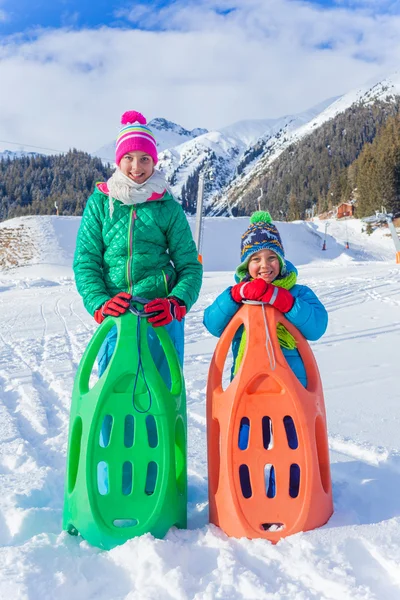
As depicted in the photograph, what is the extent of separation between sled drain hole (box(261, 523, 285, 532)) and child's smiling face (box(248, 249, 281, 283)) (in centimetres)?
115

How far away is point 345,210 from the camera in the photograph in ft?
213

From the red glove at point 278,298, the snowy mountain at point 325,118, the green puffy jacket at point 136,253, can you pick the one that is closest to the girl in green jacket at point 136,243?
the green puffy jacket at point 136,253

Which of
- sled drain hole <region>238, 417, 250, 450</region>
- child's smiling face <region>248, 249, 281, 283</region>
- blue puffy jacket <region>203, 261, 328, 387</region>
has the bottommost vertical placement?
sled drain hole <region>238, 417, 250, 450</region>

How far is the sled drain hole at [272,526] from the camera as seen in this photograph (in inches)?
78.1

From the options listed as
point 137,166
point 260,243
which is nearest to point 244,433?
point 260,243

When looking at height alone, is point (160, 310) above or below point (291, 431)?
above

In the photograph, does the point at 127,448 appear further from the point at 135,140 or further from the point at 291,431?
the point at 135,140

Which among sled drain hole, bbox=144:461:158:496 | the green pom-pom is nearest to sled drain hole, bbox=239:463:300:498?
sled drain hole, bbox=144:461:158:496

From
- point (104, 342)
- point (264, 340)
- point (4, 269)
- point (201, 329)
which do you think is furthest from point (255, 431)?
point (4, 269)

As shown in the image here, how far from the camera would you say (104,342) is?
7.77ft

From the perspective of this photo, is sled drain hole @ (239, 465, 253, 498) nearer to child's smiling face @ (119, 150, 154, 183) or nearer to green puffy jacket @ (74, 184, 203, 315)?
green puffy jacket @ (74, 184, 203, 315)

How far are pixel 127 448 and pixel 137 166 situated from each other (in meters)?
1.40

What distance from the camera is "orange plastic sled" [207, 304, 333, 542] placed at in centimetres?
198

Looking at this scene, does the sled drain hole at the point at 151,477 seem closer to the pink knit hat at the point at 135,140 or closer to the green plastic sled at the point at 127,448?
the green plastic sled at the point at 127,448
